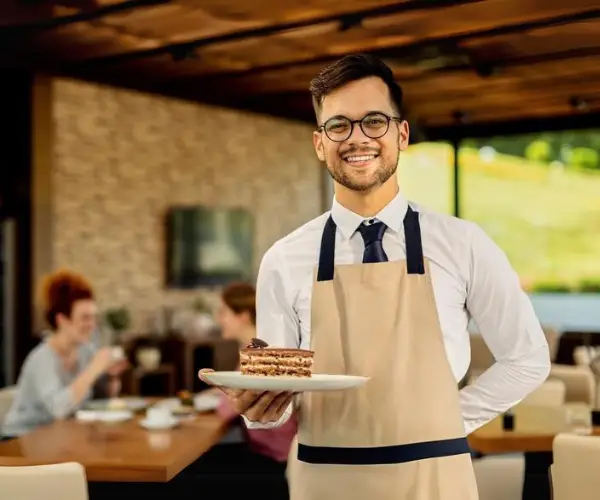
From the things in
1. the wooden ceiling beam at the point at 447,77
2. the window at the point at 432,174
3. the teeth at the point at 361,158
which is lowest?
the teeth at the point at 361,158

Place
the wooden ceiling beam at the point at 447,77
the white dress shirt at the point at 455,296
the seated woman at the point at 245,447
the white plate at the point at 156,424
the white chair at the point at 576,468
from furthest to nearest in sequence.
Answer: the wooden ceiling beam at the point at 447,77 → the seated woman at the point at 245,447 → the white plate at the point at 156,424 → the white chair at the point at 576,468 → the white dress shirt at the point at 455,296

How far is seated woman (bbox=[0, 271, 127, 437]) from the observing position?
3816 mm

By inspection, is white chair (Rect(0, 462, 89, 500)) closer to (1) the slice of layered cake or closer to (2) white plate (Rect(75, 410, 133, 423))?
(1) the slice of layered cake

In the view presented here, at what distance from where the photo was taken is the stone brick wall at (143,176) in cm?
721

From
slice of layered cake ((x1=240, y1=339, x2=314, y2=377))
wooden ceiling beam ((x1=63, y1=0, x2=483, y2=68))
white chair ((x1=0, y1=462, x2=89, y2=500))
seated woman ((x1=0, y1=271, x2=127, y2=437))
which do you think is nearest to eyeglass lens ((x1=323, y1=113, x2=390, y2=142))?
slice of layered cake ((x1=240, y1=339, x2=314, y2=377))

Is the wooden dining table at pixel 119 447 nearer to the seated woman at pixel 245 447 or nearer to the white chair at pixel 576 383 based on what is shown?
the seated woman at pixel 245 447

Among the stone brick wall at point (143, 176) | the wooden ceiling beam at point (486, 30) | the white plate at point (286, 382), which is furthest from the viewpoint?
the stone brick wall at point (143, 176)

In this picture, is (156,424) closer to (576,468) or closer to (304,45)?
(576,468)

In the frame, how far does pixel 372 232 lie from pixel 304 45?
4.85m

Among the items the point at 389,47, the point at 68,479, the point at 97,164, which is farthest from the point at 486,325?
the point at 97,164

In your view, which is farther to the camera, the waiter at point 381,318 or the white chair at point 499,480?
the white chair at point 499,480

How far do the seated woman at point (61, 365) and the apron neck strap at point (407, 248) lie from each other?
7.65 ft

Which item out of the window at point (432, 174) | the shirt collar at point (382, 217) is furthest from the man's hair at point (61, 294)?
the window at point (432, 174)

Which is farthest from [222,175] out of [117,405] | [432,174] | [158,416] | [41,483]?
[41,483]
